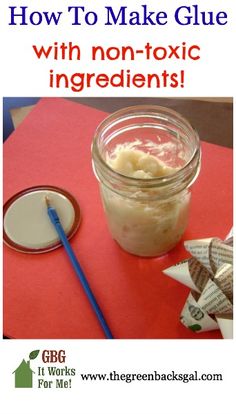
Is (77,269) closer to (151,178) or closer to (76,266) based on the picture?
(76,266)

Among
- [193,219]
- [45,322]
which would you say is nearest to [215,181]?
[193,219]

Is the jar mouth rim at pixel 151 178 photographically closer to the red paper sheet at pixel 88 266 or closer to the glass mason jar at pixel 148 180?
the glass mason jar at pixel 148 180

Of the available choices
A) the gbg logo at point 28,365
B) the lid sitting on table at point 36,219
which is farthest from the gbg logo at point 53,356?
the lid sitting on table at point 36,219

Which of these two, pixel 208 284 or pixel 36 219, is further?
pixel 36 219

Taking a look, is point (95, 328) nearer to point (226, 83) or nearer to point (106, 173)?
point (106, 173)

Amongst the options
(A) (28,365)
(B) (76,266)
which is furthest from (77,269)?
(A) (28,365)

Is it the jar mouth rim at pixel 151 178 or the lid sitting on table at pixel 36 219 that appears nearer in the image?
the jar mouth rim at pixel 151 178

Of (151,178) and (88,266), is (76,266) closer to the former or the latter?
(88,266)

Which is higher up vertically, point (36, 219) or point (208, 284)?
point (36, 219)
